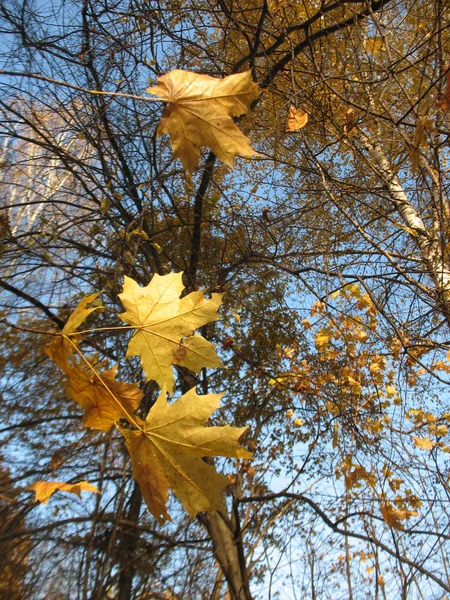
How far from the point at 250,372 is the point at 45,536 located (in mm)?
1763

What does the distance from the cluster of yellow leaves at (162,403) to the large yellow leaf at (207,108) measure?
1.04ft

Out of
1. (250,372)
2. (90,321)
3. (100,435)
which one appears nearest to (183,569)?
(100,435)

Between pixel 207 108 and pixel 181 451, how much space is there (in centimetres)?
67

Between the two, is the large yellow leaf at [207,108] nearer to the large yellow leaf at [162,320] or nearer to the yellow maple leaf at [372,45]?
the large yellow leaf at [162,320]

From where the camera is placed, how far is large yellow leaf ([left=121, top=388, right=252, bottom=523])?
744 millimetres

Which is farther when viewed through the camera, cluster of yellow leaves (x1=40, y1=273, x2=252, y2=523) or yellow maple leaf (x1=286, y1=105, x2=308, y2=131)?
yellow maple leaf (x1=286, y1=105, x2=308, y2=131)

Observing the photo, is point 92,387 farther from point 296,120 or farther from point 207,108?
point 296,120

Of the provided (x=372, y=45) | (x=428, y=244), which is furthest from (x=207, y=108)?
(x=372, y=45)

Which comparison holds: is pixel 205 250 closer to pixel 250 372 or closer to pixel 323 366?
pixel 250 372

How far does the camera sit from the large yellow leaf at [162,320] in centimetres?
96

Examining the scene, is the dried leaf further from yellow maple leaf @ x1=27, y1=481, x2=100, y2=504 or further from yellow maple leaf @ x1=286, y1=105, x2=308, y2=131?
yellow maple leaf @ x1=286, y1=105, x2=308, y2=131

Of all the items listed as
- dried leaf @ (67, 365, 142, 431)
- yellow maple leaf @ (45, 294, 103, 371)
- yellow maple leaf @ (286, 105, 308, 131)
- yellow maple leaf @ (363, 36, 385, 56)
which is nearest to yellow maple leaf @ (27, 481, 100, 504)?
dried leaf @ (67, 365, 142, 431)

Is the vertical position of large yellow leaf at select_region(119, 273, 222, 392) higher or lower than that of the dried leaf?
higher

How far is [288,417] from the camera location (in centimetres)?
389
